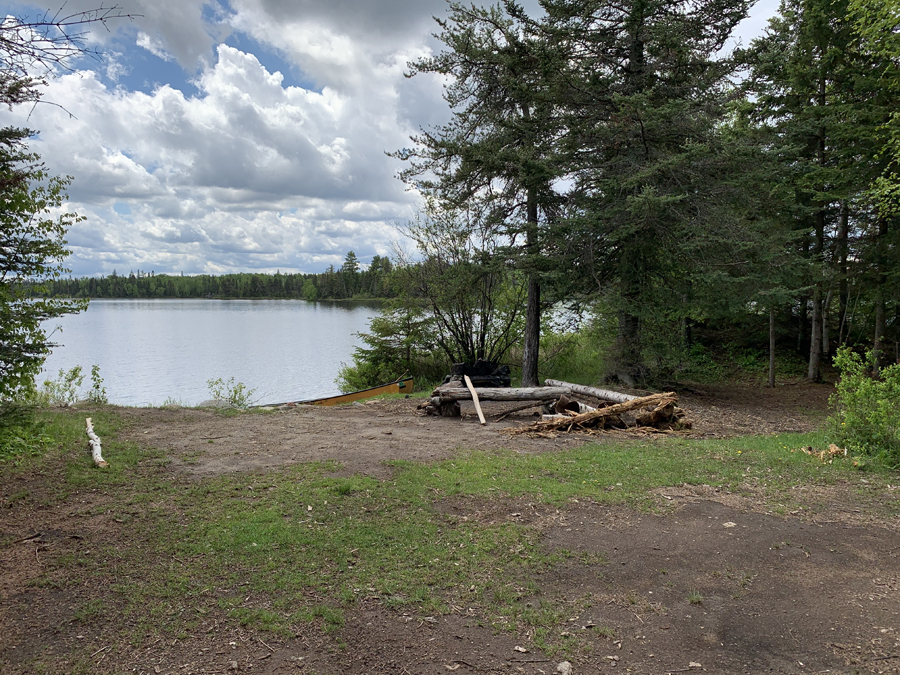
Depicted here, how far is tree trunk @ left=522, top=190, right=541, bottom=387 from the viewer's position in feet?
40.7

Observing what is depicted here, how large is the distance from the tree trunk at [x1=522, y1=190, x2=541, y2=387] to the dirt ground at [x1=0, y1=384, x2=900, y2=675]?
7.64m

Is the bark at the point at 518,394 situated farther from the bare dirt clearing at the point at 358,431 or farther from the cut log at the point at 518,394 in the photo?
the bare dirt clearing at the point at 358,431

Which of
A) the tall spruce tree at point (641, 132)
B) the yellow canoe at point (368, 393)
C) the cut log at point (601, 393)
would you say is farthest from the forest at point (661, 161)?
the yellow canoe at point (368, 393)

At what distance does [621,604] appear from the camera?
A: 3592 millimetres

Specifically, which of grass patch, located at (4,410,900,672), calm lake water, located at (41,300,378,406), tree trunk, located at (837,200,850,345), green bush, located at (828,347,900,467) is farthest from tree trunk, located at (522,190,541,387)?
calm lake water, located at (41,300,378,406)

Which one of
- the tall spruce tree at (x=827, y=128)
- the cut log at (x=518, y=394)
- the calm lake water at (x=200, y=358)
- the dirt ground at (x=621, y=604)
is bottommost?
the calm lake water at (x=200, y=358)

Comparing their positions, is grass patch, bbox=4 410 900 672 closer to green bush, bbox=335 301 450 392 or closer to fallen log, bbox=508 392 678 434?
fallen log, bbox=508 392 678 434

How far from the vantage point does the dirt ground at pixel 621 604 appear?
2980mm

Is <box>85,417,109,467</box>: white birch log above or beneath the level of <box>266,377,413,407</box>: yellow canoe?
above

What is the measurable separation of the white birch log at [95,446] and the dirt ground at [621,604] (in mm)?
742

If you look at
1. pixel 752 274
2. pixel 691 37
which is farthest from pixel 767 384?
pixel 691 37

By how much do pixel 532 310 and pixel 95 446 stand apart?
10.4 metres

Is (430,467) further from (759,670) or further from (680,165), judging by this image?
(680,165)

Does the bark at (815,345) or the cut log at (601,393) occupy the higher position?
the bark at (815,345)
